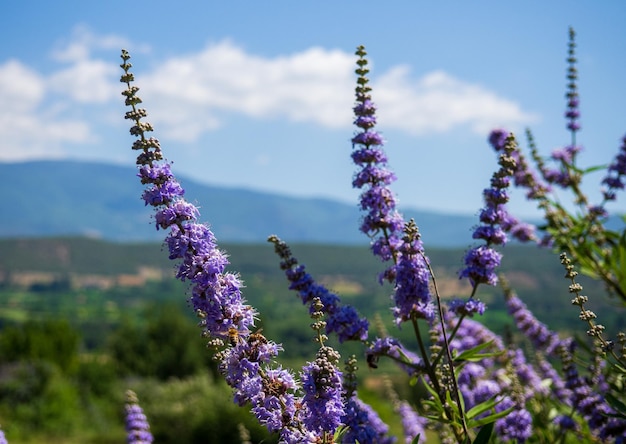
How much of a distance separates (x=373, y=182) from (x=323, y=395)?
218 cm

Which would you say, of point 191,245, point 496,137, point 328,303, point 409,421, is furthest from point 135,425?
point 496,137

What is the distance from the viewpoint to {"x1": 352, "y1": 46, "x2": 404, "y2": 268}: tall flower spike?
4.72 m

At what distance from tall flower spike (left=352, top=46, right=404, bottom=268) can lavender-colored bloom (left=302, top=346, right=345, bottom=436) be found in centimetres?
175

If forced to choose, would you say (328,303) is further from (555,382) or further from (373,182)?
(555,382)

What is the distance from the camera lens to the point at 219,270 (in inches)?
132

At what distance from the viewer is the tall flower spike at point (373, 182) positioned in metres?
4.72

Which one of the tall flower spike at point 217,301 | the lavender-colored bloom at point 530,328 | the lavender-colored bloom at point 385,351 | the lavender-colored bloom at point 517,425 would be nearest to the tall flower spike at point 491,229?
the lavender-colored bloom at point 385,351

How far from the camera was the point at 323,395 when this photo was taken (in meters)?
3.01

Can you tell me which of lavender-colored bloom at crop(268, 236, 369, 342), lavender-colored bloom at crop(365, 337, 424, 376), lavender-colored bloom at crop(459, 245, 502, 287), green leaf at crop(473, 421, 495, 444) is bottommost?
green leaf at crop(473, 421, 495, 444)

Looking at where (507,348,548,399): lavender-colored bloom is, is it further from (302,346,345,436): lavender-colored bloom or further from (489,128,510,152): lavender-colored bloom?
(302,346,345,436): lavender-colored bloom

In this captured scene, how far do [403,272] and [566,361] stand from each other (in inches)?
60.5

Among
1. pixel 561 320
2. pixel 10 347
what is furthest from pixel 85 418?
pixel 561 320

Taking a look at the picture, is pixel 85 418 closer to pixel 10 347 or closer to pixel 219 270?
pixel 10 347

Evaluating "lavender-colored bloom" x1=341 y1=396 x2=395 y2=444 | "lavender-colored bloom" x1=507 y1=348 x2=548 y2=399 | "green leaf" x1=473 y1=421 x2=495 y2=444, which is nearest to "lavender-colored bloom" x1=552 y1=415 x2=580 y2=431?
"lavender-colored bloom" x1=507 y1=348 x2=548 y2=399
